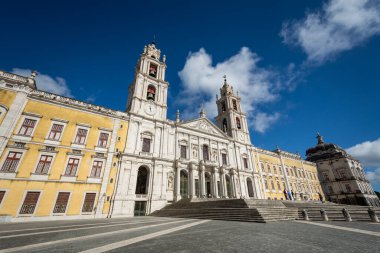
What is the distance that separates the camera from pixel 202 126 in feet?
95.2

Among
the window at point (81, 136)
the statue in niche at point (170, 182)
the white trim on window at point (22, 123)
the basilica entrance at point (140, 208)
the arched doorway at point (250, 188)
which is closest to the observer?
the white trim on window at point (22, 123)

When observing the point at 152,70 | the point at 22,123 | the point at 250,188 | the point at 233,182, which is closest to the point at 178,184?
the point at 233,182

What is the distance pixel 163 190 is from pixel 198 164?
6069mm

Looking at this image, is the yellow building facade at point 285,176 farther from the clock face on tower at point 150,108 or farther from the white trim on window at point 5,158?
the white trim on window at point 5,158

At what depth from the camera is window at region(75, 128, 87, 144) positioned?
17.9 meters

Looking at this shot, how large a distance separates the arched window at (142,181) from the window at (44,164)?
355 inches

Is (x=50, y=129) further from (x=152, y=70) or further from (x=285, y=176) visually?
(x=285, y=176)

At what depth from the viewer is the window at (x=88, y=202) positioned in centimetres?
1602

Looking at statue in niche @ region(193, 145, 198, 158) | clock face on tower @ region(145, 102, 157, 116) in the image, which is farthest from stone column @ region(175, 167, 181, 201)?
clock face on tower @ region(145, 102, 157, 116)

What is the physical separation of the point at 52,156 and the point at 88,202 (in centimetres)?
542

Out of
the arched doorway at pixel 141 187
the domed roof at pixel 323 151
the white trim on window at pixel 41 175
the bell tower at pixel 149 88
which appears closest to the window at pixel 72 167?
the white trim on window at pixel 41 175

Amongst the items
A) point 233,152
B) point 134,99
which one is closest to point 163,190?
point 134,99

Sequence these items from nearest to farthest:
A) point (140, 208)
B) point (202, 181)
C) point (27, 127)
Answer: point (27, 127)
point (140, 208)
point (202, 181)

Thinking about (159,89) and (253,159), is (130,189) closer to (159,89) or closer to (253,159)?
(159,89)
